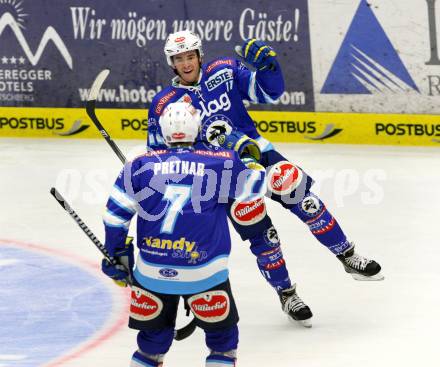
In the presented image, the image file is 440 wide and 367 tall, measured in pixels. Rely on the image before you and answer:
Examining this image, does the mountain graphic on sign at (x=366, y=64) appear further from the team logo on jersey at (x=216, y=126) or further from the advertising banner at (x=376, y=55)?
the team logo on jersey at (x=216, y=126)

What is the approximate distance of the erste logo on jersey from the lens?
23.4 feet

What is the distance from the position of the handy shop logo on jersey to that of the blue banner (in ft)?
0.03

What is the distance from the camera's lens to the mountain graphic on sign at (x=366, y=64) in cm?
1123

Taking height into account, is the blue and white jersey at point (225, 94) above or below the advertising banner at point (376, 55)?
above

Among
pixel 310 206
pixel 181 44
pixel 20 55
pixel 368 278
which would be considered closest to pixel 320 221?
pixel 310 206

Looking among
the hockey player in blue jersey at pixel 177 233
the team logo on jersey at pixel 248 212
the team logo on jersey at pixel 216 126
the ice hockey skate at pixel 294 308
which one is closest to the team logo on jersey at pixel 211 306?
the hockey player in blue jersey at pixel 177 233

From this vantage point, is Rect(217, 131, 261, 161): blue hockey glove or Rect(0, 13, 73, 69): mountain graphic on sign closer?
Rect(217, 131, 261, 161): blue hockey glove

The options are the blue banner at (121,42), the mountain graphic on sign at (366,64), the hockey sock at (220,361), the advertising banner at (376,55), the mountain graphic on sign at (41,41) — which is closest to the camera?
the hockey sock at (220,361)

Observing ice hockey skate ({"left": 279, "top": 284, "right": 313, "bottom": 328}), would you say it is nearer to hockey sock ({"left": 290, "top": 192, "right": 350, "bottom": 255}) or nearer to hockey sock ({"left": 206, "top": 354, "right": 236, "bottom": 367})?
hockey sock ({"left": 290, "top": 192, "right": 350, "bottom": 255})

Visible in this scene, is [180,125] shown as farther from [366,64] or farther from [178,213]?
[366,64]

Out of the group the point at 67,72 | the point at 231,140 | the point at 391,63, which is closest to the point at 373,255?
the point at 231,140

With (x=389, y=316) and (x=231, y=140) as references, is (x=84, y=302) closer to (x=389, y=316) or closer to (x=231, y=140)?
(x=231, y=140)

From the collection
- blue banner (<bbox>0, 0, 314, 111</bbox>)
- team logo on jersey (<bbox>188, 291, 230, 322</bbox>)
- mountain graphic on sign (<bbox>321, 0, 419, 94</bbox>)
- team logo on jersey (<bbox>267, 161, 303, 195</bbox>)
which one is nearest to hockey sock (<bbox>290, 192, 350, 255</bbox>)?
team logo on jersey (<bbox>267, 161, 303, 195</bbox>)

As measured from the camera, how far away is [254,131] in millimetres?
7297
